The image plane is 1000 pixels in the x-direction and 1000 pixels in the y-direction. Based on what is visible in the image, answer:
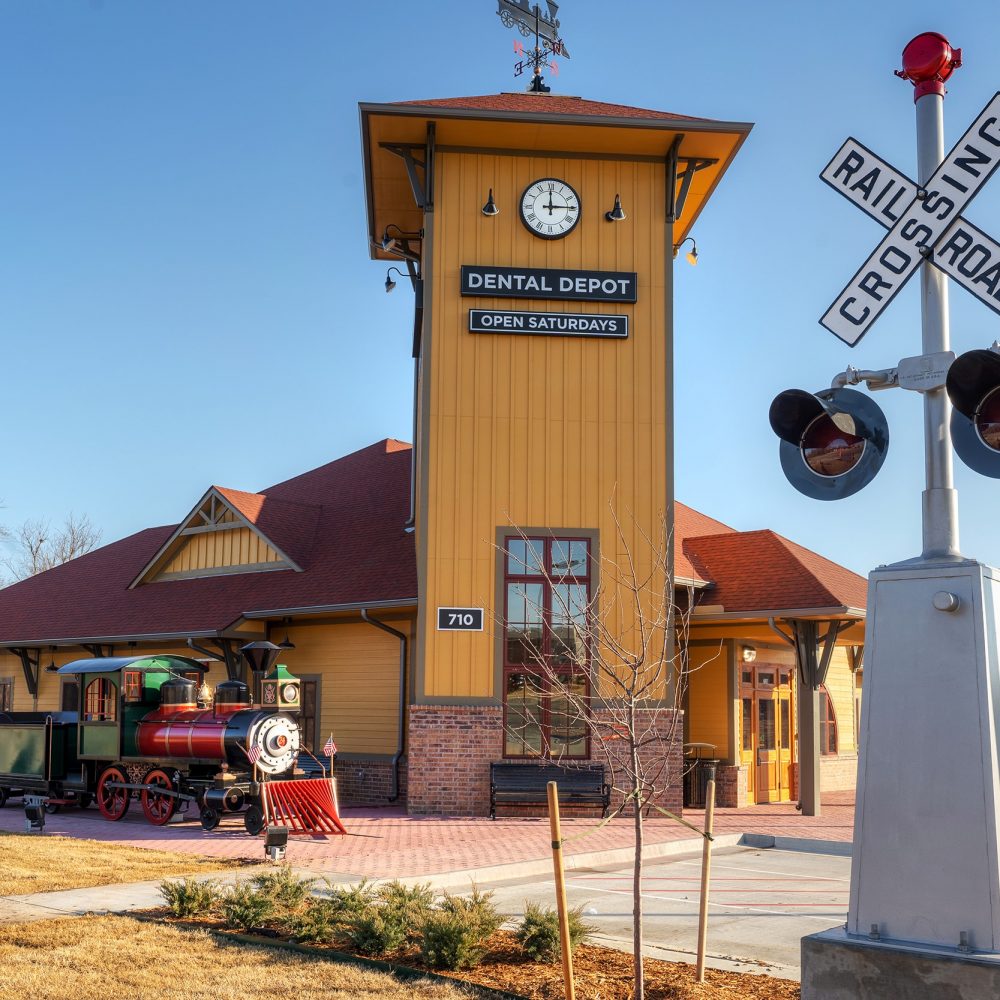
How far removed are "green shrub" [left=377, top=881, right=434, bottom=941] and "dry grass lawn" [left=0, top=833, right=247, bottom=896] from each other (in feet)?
12.1

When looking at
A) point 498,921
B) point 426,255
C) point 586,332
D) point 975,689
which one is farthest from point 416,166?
point 975,689

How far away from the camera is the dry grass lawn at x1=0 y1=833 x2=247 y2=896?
11.2 m

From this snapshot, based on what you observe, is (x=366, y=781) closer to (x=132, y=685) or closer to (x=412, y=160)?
(x=132, y=685)

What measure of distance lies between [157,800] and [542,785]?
597cm

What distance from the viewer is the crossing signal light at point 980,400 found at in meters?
5.62

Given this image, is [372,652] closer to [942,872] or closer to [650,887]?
[650,887]

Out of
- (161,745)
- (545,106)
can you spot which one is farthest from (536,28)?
(161,745)

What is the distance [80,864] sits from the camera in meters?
12.6

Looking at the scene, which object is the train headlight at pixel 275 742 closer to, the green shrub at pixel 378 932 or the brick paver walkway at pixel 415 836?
Answer: the brick paver walkway at pixel 415 836

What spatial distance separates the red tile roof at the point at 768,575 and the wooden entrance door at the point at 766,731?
2.05m

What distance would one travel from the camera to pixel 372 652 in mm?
21812

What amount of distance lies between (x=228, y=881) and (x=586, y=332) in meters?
10.9

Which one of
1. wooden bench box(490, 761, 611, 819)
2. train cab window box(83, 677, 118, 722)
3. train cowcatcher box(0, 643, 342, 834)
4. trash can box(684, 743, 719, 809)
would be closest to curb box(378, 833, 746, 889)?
wooden bench box(490, 761, 611, 819)

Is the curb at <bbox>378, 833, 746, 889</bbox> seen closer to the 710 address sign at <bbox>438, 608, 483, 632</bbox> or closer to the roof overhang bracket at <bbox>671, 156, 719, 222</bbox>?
the 710 address sign at <bbox>438, 608, 483, 632</bbox>
